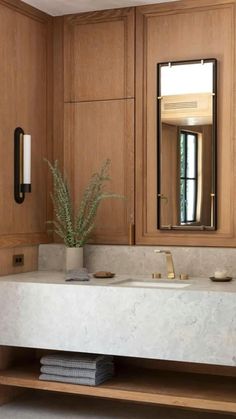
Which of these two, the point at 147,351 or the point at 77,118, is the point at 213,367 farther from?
the point at 77,118

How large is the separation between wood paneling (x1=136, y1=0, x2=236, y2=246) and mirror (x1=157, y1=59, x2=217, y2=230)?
5 centimetres

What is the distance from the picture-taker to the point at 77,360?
3836 mm

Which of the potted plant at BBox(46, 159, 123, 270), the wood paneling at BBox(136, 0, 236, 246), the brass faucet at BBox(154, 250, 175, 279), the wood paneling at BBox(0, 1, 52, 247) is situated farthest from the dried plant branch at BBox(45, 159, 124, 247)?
the brass faucet at BBox(154, 250, 175, 279)

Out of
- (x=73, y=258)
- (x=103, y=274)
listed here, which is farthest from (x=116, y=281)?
(x=73, y=258)

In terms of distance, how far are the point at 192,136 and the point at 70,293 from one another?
1.17 meters

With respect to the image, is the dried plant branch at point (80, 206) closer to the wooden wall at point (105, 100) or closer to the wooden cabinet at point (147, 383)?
the wooden wall at point (105, 100)

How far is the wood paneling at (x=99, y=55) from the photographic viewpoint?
436 cm

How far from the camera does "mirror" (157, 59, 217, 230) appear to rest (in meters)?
4.10

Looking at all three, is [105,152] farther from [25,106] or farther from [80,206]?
[25,106]

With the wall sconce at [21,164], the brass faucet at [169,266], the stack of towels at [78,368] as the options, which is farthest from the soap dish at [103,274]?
the wall sconce at [21,164]

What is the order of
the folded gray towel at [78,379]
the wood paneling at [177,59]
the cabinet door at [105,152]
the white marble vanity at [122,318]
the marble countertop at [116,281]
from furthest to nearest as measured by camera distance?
the cabinet door at [105,152] < the wood paneling at [177,59] < the folded gray towel at [78,379] < the marble countertop at [116,281] < the white marble vanity at [122,318]

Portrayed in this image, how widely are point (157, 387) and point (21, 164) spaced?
1.50 meters

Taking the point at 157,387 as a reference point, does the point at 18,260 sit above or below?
above

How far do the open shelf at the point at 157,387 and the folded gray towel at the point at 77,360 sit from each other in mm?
104
